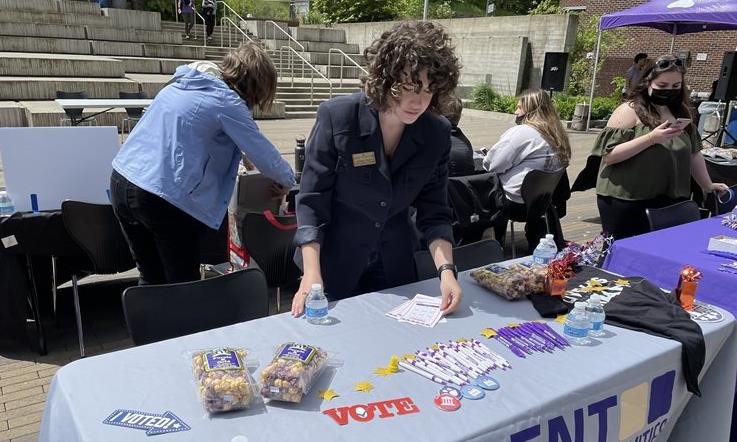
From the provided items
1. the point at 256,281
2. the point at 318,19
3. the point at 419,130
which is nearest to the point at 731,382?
the point at 419,130

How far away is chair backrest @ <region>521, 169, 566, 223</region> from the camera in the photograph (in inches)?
155

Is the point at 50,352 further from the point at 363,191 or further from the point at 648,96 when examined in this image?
the point at 648,96

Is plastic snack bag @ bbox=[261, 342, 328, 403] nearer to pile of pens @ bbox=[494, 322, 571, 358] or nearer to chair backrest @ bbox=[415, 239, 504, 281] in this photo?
pile of pens @ bbox=[494, 322, 571, 358]

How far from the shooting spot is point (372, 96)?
68.4 inches

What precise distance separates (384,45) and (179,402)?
1133mm

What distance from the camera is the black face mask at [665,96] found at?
10.4 feet

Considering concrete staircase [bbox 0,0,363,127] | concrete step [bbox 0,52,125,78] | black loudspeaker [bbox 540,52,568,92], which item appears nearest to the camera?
concrete staircase [bbox 0,0,363,127]

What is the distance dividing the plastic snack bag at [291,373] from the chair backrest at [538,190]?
2831 millimetres

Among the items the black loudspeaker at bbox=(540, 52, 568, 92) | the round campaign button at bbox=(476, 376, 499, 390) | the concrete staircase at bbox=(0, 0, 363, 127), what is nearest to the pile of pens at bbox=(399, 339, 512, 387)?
the round campaign button at bbox=(476, 376, 499, 390)

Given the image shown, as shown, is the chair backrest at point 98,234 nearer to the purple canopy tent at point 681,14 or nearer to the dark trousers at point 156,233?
the dark trousers at point 156,233

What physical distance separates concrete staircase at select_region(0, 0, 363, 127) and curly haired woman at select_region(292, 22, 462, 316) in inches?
326

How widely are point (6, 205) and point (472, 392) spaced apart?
2609 millimetres

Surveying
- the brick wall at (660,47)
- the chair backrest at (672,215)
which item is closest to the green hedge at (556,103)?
the brick wall at (660,47)

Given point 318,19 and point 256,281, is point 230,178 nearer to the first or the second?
point 256,281
